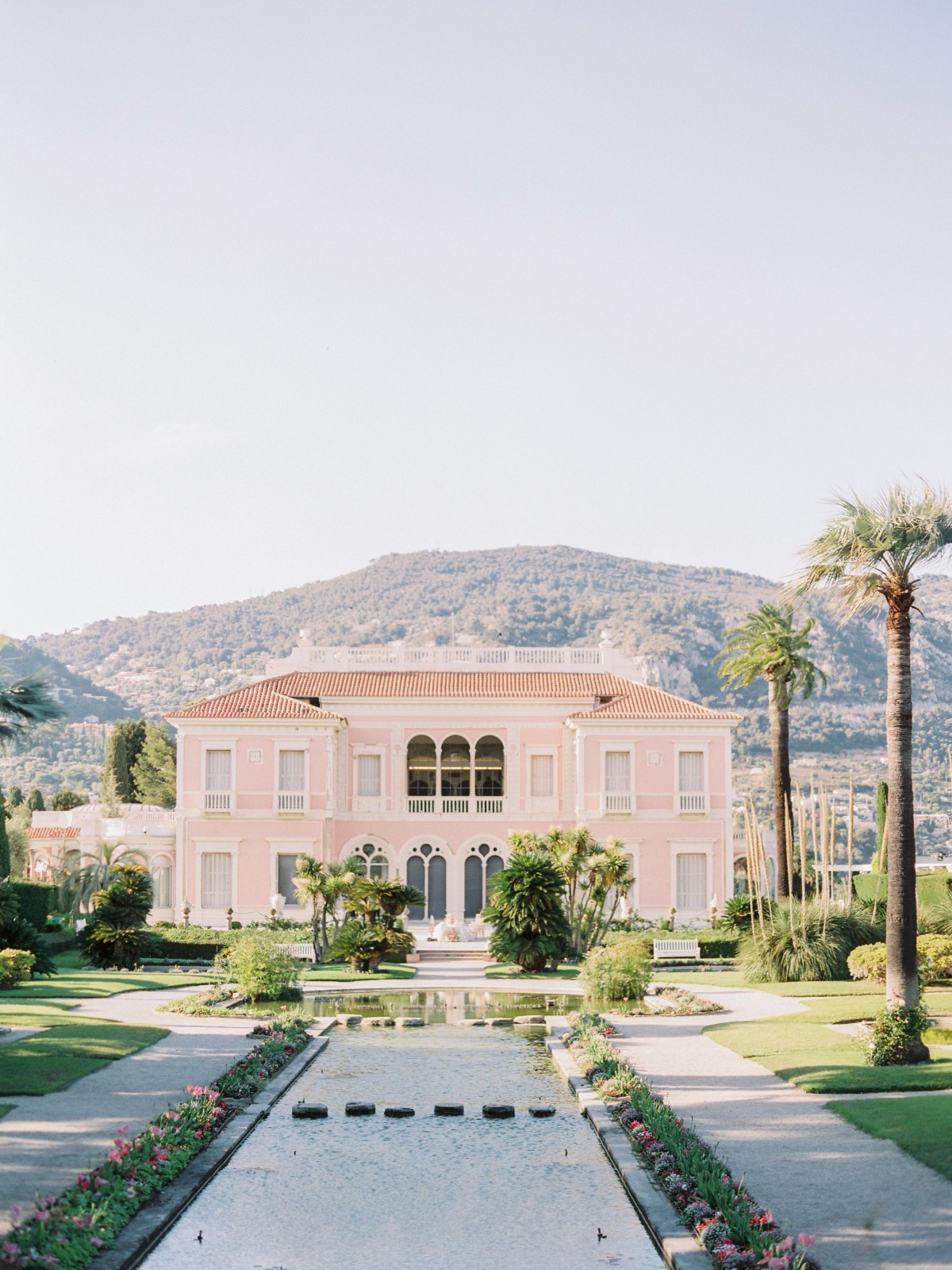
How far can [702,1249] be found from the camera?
907 cm

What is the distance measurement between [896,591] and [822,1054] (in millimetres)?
5962

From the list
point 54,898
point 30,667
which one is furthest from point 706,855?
point 30,667

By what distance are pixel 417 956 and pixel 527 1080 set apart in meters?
23.2

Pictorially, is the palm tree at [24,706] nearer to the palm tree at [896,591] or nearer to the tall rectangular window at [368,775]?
the palm tree at [896,591]

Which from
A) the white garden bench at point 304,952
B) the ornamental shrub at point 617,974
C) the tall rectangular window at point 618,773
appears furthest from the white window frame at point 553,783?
the ornamental shrub at point 617,974

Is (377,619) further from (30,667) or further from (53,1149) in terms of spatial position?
(53,1149)

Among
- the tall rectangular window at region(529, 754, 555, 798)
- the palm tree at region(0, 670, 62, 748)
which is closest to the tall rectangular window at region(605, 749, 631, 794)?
the tall rectangular window at region(529, 754, 555, 798)

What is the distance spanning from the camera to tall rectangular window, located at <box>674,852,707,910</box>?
48.1 meters

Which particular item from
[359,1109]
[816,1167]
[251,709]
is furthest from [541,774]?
[816,1167]

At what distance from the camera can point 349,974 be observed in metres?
31.9

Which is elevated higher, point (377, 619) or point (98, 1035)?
point (377, 619)

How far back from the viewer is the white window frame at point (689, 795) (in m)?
47.8

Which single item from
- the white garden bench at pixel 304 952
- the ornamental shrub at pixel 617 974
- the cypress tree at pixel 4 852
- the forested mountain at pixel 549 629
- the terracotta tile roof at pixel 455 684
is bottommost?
the white garden bench at pixel 304 952

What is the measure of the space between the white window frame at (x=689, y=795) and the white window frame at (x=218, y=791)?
14.9 meters
